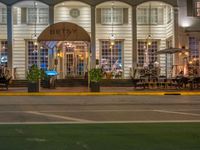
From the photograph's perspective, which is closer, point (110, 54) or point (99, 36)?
point (99, 36)

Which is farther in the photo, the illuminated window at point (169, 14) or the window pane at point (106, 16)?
the window pane at point (106, 16)

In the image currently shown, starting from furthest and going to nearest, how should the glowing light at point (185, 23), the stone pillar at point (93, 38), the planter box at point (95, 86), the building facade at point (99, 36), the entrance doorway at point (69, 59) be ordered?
the building facade at point (99, 36) < the entrance doorway at point (69, 59) < the glowing light at point (185, 23) < the stone pillar at point (93, 38) < the planter box at point (95, 86)

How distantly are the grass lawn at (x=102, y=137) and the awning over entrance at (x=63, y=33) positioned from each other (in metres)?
18.7

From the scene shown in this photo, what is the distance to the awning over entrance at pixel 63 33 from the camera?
3095 cm

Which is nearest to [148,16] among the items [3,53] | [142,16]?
[142,16]

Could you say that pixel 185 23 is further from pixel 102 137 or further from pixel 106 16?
pixel 102 137

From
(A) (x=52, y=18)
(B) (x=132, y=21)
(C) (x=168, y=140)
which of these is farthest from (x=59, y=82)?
(C) (x=168, y=140)

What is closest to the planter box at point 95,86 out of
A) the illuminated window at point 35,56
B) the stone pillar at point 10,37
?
the stone pillar at point 10,37

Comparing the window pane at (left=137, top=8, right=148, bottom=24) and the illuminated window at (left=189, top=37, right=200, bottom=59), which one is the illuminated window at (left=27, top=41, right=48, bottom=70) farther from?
the illuminated window at (left=189, top=37, right=200, bottom=59)

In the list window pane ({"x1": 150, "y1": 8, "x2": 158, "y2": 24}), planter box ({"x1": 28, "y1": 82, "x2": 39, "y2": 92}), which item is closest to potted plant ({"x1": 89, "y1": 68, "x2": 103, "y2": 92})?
planter box ({"x1": 28, "y1": 82, "x2": 39, "y2": 92})

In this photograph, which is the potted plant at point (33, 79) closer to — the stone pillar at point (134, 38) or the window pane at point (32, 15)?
the stone pillar at point (134, 38)

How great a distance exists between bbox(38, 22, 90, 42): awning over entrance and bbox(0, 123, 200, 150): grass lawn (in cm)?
1870

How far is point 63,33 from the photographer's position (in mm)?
30984

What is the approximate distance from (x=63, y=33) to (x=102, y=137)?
2085cm
